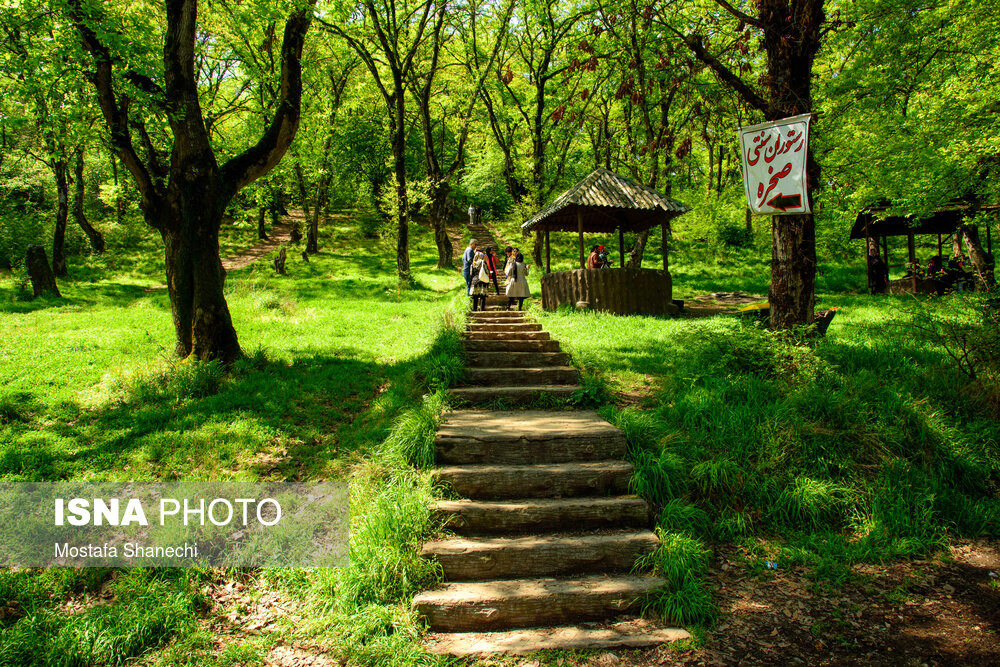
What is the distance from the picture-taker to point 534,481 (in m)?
4.79

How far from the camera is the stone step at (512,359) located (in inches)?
302

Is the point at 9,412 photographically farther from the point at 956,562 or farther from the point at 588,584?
the point at 956,562

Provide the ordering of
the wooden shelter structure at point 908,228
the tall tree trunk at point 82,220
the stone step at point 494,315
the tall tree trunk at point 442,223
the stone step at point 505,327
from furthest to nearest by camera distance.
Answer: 1. the tall tree trunk at point 442,223
2. the tall tree trunk at point 82,220
3. the wooden shelter structure at point 908,228
4. the stone step at point 494,315
5. the stone step at point 505,327

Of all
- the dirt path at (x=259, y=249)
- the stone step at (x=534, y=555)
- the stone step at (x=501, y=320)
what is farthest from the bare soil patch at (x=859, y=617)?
the dirt path at (x=259, y=249)

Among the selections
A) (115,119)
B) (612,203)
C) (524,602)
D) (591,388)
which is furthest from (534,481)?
(612,203)

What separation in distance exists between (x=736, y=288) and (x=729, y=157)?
56.1 ft

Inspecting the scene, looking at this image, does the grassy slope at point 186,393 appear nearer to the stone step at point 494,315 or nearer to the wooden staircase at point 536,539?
the stone step at point 494,315

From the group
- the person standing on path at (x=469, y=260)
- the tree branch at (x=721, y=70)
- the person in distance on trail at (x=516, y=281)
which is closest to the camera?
the tree branch at (x=721, y=70)

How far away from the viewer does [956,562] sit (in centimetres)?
430

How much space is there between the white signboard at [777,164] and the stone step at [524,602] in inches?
166

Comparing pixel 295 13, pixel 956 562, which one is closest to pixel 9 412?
pixel 295 13

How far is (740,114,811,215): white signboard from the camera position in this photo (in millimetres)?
5238

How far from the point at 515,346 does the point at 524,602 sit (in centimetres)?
493

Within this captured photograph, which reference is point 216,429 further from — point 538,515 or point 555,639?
point 555,639
